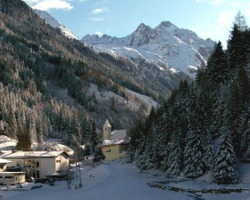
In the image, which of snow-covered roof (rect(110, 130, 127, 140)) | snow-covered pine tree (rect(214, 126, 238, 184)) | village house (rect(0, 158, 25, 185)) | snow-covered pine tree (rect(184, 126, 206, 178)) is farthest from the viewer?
snow-covered roof (rect(110, 130, 127, 140))

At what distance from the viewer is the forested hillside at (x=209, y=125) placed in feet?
197

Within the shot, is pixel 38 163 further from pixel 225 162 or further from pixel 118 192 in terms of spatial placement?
pixel 225 162

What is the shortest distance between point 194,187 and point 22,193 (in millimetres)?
26151

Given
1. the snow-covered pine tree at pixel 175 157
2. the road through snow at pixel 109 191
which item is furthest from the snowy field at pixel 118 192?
the snow-covered pine tree at pixel 175 157

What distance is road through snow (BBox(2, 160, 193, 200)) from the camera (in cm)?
5444

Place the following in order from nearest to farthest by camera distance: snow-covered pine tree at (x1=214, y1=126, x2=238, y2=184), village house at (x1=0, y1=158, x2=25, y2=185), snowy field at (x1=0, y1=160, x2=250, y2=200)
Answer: snowy field at (x1=0, y1=160, x2=250, y2=200), snow-covered pine tree at (x1=214, y1=126, x2=238, y2=184), village house at (x1=0, y1=158, x2=25, y2=185)

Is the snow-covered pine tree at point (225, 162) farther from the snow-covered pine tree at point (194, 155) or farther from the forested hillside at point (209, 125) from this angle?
the snow-covered pine tree at point (194, 155)

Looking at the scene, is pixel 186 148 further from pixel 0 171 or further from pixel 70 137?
pixel 70 137

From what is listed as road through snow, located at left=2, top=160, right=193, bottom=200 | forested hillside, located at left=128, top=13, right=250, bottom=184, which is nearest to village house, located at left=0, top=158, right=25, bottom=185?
road through snow, located at left=2, top=160, right=193, bottom=200

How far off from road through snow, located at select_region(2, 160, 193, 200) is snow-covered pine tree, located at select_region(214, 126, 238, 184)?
6217mm

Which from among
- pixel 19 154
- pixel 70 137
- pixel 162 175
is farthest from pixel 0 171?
pixel 70 137

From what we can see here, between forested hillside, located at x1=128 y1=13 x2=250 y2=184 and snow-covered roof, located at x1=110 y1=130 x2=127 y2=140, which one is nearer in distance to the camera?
forested hillside, located at x1=128 y1=13 x2=250 y2=184

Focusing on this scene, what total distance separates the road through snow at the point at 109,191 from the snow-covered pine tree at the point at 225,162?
6217 mm

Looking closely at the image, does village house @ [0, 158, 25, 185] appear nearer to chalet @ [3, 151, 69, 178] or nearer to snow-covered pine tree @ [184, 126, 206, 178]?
chalet @ [3, 151, 69, 178]
